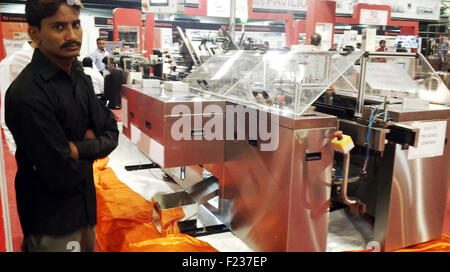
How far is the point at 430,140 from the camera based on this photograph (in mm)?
2771

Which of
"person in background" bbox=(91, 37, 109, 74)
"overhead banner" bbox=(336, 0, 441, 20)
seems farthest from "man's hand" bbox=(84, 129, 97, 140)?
"overhead banner" bbox=(336, 0, 441, 20)

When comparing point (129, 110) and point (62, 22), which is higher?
point (62, 22)

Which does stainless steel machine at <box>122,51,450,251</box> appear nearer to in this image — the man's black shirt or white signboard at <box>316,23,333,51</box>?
the man's black shirt

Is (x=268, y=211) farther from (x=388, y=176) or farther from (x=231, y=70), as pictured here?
(x=231, y=70)

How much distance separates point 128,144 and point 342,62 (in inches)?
154

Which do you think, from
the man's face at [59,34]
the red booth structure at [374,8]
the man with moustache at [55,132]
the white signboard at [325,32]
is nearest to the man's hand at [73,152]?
the man with moustache at [55,132]

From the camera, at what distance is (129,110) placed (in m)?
3.80

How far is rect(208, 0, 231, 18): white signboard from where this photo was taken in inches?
445

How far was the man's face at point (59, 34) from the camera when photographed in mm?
1525

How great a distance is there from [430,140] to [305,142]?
1015 millimetres

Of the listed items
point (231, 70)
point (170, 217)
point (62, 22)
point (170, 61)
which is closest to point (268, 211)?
point (170, 217)

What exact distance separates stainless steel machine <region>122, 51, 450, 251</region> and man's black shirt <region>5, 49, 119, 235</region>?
116 centimetres

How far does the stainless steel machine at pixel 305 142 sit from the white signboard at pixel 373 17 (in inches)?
414

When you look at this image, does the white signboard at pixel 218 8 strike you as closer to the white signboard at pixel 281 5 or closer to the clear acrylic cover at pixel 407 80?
the white signboard at pixel 281 5
